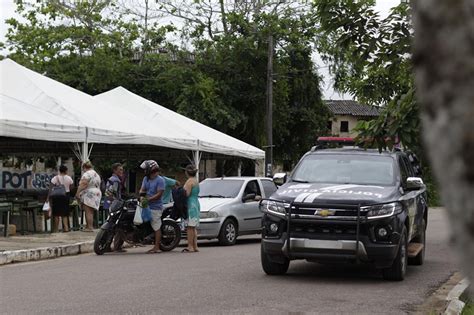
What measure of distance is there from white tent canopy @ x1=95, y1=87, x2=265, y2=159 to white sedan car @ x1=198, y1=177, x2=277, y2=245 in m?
5.96

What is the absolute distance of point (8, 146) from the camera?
25.9 metres

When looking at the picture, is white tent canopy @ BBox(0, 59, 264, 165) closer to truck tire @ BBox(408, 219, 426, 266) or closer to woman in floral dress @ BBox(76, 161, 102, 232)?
woman in floral dress @ BBox(76, 161, 102, 232)

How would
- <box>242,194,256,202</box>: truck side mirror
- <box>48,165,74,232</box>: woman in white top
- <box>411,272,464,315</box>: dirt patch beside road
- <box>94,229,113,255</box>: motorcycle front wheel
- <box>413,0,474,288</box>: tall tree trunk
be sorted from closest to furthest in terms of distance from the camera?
<box>413,0,474,288</box>: tall tree trunk < <box>411,272,464,315</box>: dirt patch beside road < <box>94,229,113,255</box>: motorcycle front wheel < <box>242,194,256,202</box>: truck side mirror < <box>48,165,74,232</box>: woman in white top

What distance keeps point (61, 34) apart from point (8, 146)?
1889 centimetres

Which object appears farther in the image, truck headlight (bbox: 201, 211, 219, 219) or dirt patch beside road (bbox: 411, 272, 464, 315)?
truck headlight (bbox: 201, 211, 219, 219)

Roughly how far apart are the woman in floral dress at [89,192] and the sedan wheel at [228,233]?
374 cm

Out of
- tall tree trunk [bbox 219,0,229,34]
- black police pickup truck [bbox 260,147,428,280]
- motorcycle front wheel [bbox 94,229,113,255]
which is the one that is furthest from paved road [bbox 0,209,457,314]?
tall tree trunk [bbox 219,0,229,34]

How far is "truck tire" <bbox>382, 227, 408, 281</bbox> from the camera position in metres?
11.5

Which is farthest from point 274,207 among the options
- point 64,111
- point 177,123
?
point 177,123

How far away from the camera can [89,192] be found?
19844mm

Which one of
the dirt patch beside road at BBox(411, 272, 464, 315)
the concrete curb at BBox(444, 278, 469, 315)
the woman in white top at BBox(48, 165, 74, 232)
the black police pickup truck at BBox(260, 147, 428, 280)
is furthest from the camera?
the woman in white top at BBox(48, 165, 74, 232)

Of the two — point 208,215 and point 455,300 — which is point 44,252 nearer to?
point 208,215

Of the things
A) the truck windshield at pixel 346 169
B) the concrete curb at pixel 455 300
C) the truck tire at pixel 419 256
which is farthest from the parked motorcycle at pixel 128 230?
the concrete curb at pixel 455 300

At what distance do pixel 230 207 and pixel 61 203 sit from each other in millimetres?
4229
